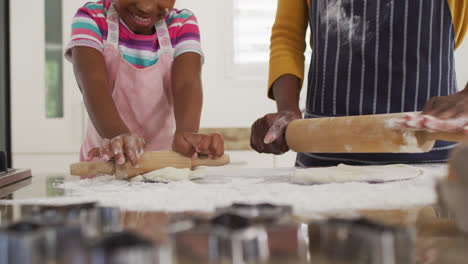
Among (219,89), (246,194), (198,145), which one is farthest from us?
(219,89)

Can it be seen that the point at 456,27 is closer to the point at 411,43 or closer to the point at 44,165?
the point at 411,43

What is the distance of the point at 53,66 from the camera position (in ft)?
8.51

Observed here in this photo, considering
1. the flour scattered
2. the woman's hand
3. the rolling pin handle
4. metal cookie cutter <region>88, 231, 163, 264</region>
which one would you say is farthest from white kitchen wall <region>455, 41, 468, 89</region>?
metal cookie cutter <region>88, 231, 163, 264</region>

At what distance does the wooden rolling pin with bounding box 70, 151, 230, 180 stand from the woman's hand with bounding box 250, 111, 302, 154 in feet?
0.71

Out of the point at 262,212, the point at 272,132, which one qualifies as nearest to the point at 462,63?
the point at 272,132

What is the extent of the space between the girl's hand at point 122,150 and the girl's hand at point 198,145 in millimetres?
84

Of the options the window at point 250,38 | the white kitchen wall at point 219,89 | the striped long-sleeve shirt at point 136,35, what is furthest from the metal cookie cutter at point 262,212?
the window at point 250,38

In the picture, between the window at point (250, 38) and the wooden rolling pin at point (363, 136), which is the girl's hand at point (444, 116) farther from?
the window at point (250, 38)

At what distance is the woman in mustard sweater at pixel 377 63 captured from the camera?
947 mm

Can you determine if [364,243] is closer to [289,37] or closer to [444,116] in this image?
[444,116]

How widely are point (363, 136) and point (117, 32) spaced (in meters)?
0.70

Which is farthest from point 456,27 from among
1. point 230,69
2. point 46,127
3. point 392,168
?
point 46,127

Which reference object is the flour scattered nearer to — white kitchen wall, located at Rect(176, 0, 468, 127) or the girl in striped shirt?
the girl in striped shirt

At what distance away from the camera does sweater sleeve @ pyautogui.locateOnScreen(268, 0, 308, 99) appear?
3.76 ft
